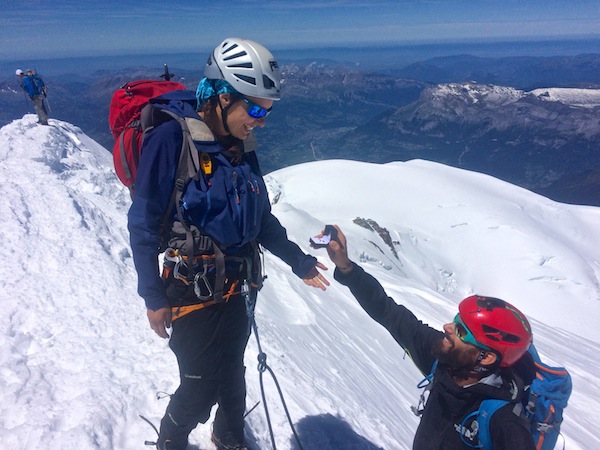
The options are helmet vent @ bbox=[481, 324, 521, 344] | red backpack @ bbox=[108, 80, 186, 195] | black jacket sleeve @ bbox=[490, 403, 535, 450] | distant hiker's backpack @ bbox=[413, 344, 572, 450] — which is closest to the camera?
black jacket sleeve @ bbox=[490, 403, 535, 450]

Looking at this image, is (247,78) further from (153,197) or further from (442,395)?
(442,395)

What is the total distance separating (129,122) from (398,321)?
2.64 metres

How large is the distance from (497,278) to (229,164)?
116 ft

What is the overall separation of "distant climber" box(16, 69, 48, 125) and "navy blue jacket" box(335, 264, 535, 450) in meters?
18.6

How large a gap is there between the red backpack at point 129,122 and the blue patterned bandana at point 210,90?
375 millimetres

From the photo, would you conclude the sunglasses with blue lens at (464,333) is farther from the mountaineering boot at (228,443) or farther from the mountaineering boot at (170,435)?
the mountaineering boot at (170,435)

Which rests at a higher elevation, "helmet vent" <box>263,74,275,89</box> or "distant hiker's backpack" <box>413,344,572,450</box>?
"helmet vent" <box>263,74,275,89</box>

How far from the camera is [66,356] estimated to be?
15.6 ft

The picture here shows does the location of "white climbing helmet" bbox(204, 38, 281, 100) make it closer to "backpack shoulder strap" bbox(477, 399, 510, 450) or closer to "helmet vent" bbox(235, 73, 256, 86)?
"helmet vent" bbox(235, 73, 256, 86)

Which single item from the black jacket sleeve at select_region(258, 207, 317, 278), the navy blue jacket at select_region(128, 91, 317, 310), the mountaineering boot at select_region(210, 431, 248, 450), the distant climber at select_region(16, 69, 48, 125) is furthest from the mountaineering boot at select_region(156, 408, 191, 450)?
the distant climber at select_region(16, 69, 48, 125)

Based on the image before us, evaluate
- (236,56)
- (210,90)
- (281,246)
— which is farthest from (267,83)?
(281,246)

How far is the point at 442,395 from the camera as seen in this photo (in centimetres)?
313

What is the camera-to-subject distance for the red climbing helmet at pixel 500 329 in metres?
2.92

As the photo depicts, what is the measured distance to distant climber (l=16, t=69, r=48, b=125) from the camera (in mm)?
17781
